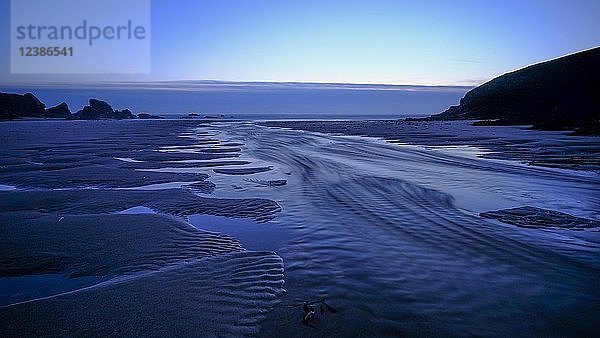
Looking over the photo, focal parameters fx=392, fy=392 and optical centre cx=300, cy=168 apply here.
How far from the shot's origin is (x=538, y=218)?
731 cm

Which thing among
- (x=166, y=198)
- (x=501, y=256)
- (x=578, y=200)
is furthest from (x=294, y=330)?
(x=578, y=200)

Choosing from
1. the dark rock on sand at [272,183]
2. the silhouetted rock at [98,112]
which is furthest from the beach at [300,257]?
the silhouetted rock at [98,112]

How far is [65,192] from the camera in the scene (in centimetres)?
970

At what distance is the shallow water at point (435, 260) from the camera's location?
3734mm

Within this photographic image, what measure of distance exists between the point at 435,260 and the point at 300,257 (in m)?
1.83

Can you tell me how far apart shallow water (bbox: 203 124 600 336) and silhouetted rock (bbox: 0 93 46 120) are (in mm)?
85587

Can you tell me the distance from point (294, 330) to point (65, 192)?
27.8 feet

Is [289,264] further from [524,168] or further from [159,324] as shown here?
[524,168]

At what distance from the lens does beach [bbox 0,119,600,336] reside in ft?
12.2

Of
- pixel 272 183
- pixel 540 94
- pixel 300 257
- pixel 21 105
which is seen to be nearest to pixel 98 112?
pixel 21 105

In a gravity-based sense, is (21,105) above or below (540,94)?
below

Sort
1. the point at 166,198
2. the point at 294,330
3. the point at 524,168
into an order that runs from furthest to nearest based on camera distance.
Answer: the point at 524,168
the point at 166,198
the point at 294,330

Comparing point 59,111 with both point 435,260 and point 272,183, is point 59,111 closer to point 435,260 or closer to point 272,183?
point 272,183

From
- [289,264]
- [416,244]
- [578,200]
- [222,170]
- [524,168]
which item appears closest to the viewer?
[289,264]
